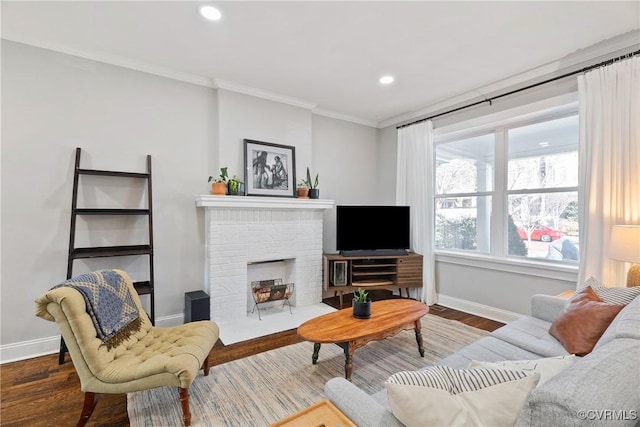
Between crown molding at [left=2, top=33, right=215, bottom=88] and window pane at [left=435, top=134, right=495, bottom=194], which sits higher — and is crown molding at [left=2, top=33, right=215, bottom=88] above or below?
above

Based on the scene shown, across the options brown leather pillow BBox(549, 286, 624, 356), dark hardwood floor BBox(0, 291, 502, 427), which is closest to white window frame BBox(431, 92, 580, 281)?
brown leather pillow BBox(549, 286, 624, 356)

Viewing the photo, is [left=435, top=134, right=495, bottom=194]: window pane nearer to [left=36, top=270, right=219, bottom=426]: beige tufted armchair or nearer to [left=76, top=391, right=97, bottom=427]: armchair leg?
[left=36, top=270, right=219, bottom=426]: beige tufted armchair

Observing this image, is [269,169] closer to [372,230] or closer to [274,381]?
[372,230]

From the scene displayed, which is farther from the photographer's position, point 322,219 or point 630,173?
point 322,219

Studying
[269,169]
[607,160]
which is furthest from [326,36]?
[607,160]

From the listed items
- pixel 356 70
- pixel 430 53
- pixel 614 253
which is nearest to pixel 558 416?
pixel 614 253

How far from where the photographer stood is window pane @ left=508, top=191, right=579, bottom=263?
3066mm

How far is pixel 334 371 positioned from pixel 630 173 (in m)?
2.95

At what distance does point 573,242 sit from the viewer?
Result: 3045 millimetres

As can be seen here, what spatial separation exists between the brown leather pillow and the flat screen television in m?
2.29

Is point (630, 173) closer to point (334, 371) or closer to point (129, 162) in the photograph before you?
point (334, 371)

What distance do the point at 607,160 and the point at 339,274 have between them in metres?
2.96

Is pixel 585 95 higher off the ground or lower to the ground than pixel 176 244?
higher

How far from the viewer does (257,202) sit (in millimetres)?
3512
